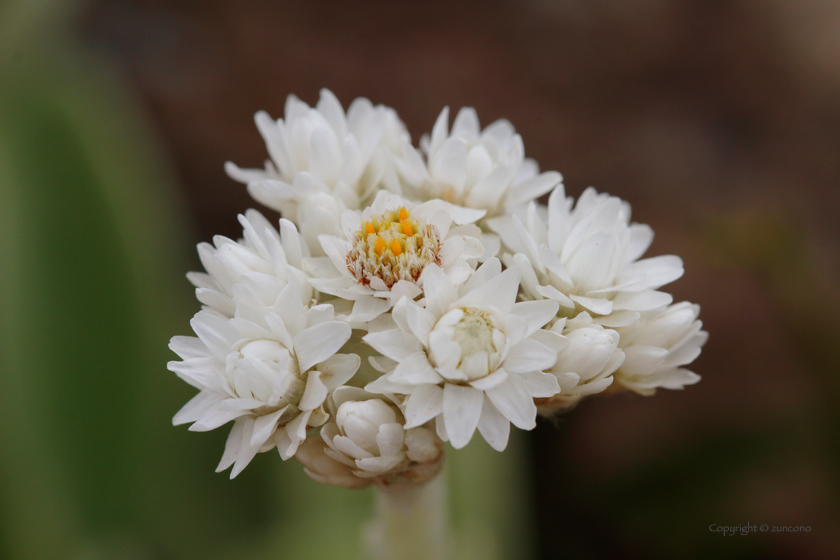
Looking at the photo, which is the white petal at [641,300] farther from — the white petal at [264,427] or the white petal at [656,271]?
the white petal at [264,427]

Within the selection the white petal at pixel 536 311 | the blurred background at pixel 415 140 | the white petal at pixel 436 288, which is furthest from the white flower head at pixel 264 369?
the blurred background at pixel 415 140

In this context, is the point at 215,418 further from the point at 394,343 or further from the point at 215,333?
the point at 394,343

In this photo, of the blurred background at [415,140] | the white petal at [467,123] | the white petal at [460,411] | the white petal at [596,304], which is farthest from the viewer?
the blurred background at [415,140]

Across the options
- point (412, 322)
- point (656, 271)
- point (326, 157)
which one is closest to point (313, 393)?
point (412, 322)

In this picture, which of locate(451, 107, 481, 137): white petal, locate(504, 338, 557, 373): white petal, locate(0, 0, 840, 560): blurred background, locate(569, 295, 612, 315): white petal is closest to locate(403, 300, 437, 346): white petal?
locate(504, 338, 557, 373): white petal

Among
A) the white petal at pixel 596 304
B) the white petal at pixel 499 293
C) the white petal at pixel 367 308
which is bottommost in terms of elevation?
the white petal at pixel 367 308

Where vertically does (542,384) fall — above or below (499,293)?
below
